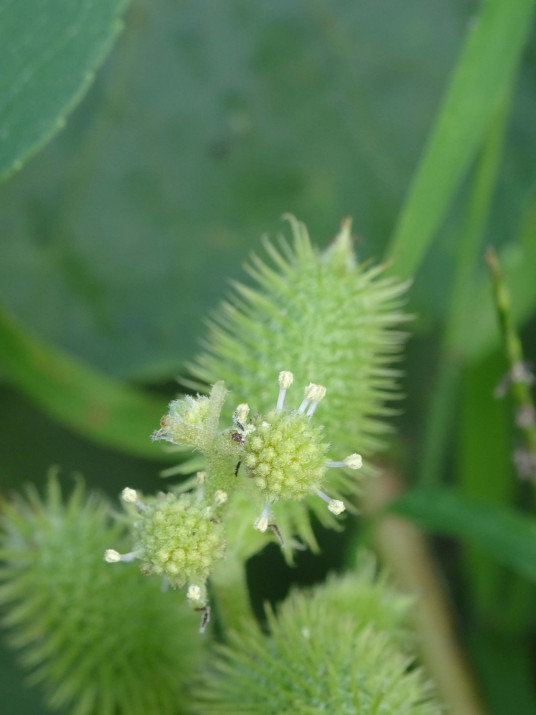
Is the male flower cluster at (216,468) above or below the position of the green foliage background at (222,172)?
below

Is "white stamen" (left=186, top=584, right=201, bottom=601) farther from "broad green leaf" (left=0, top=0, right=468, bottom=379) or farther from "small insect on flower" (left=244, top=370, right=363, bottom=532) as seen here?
"broad green leaf" (left=0, top=0, right=468, bottom=379)

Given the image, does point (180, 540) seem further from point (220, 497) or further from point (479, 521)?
point (479, 521)

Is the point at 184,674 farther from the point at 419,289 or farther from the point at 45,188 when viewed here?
the point at 45,188

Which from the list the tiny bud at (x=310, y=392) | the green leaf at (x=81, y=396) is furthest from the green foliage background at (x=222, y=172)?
the tiny bud at (x=310, y=392)

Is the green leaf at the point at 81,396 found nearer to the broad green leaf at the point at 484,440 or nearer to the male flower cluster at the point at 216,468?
the broad green leaf at the point at 484,440

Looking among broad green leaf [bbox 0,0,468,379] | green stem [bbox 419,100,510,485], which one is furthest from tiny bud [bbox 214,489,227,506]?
broad green leaf [bbox 0,0,468,379]

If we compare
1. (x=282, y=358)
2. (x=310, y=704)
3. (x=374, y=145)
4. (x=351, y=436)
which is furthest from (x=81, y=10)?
(x=310, y=704)

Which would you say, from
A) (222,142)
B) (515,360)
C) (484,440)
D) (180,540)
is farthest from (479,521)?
(222,142)
